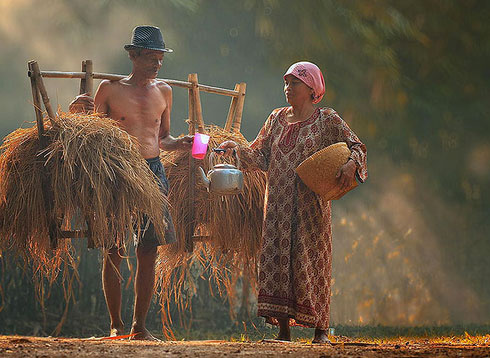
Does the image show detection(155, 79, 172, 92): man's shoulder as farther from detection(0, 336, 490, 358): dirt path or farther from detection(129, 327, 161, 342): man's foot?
detection(0, 336, 490, 358): dirt path

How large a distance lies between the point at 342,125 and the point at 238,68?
157 inches

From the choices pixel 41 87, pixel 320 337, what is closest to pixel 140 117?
pixel 41 87

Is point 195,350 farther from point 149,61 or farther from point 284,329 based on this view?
point 149,61

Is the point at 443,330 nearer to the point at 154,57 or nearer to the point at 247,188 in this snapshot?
the point at 247,188

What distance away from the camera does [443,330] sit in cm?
722

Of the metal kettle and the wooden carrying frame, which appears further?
the metal kettle

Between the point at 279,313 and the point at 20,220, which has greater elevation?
the point at 20,220

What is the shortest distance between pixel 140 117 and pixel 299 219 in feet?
3.69

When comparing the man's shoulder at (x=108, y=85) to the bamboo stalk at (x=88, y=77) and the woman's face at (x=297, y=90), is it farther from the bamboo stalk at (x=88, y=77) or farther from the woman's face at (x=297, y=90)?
the woman's face at (x=297, y=90)

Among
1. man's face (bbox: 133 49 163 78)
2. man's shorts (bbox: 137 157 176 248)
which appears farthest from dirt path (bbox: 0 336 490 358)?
man's face (bbox: 133 49 163 78)

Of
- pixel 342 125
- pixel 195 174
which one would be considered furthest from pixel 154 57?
pixel 342 125

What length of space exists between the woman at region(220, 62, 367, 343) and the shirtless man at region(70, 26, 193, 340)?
62cm

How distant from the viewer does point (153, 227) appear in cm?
469

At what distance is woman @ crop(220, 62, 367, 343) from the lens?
4.59m
